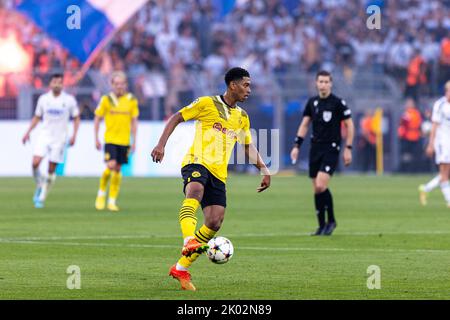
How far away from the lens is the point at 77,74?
33.0m

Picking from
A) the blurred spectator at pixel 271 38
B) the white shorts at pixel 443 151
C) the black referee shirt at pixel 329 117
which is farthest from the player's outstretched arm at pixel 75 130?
the blurred spectator at pixel 271 38

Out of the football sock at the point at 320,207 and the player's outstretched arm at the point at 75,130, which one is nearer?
the football sock at the point at 320,207

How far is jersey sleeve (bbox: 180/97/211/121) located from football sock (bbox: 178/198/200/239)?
814mm

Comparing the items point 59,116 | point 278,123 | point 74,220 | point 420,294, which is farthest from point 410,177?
point 420,294

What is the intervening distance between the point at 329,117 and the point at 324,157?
1.89 ft

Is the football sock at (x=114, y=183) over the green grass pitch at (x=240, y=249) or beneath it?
over

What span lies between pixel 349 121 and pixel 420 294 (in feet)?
22.3

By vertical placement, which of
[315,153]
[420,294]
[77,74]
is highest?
[77,74]

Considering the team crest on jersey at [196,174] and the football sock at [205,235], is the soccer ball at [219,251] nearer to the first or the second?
the football sock at [205,235]

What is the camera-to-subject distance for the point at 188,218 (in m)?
10.8

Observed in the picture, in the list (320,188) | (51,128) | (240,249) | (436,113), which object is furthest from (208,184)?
(436,113)

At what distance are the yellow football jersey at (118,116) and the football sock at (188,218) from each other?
10942mm

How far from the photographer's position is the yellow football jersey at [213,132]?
37.0ft
